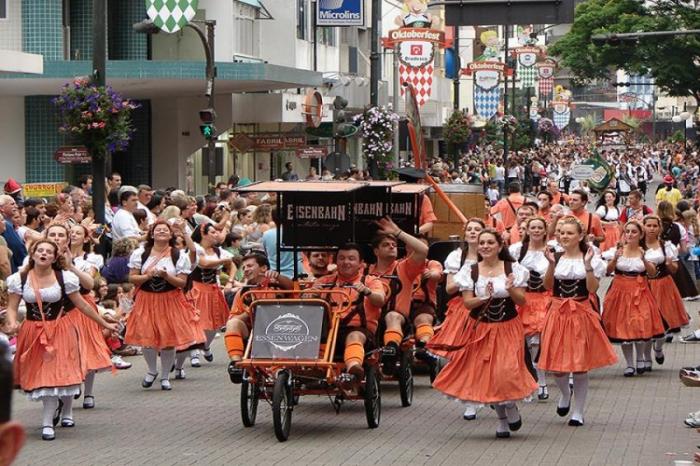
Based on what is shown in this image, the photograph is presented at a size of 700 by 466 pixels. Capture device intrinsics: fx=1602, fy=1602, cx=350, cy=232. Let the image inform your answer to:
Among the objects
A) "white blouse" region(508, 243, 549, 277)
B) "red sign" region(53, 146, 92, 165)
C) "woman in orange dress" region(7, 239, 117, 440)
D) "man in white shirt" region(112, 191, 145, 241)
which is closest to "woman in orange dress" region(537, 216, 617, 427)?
"white blouse" region(508, 243, 549, 277)

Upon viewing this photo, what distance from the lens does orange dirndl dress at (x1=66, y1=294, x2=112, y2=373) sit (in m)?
12.8

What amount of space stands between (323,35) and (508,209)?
2871cm

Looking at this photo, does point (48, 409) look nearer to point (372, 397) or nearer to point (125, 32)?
point (372, 397)

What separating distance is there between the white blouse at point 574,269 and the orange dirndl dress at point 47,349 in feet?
13.4

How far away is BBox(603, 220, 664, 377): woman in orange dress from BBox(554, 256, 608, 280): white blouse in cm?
309

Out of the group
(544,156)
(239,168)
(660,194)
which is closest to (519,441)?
(660,194)

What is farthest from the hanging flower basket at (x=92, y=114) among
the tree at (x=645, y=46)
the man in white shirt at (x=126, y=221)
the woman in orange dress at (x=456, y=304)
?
the tree at (x=645, y=46)

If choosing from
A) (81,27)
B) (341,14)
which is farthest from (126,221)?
(341,14)

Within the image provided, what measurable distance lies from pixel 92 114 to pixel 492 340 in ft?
40.5

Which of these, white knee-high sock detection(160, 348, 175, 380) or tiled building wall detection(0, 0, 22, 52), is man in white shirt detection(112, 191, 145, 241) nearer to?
white knee-high sock detection(160, 348, 175, 380)

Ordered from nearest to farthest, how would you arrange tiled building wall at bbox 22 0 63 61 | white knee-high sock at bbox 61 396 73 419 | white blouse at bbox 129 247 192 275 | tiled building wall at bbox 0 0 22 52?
white knee-high sock at bbox 61 396 73 419, white blouse at bbox 129 247 192 275, tiled building wall at bbox 0 0 22 52, tiled building wall at bbox 22 0 63 61

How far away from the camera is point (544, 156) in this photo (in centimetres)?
7862

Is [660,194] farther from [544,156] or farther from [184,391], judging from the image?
[544,156]

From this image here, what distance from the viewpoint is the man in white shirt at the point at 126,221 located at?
2097cm
